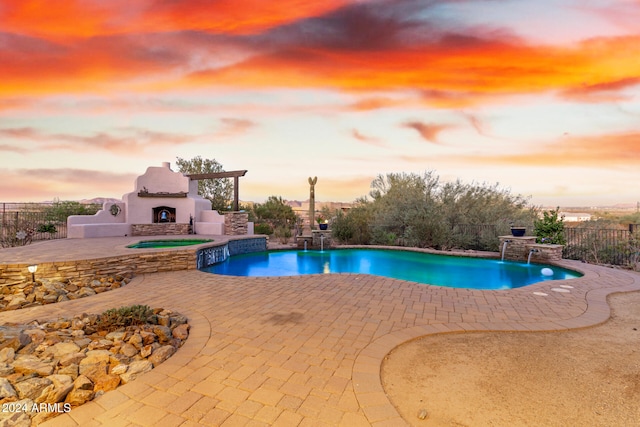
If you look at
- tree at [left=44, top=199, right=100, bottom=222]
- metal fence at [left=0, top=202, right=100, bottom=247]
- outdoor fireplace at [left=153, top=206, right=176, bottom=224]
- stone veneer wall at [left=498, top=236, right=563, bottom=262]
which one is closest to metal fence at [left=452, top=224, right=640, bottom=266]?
stone veneer wall at [left=498, top=236, right=563, bottom=262]

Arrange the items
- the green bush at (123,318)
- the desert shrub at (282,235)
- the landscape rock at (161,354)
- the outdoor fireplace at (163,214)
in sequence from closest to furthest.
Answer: the landscape rock at (161,354) < the green bush at (123,318) < the outdoor fireplace at (163,214) < the desert shrub at (282,235)

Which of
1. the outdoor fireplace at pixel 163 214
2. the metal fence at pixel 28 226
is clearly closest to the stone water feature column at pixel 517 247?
the outdoor fireplace at pixel 163 214

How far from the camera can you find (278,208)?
2031 centimetres

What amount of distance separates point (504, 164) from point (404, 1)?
982 cm

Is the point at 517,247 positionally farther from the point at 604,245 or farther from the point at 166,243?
the point at 166,243

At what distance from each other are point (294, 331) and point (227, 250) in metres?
8.64

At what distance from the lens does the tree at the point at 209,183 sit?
70.7 ft

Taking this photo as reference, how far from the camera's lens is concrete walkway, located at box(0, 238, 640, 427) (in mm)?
2162

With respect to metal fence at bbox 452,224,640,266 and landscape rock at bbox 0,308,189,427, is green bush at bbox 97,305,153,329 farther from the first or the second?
metal fence at bbox 452,224,640,266

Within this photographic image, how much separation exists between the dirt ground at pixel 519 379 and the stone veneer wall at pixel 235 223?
12.3 m

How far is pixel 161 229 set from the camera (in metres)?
14.7

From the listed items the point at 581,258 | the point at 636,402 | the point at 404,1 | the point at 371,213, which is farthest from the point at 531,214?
the point at 636,402

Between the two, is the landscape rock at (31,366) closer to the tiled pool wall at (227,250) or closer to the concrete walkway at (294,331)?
the concrete walkway at (294,331)

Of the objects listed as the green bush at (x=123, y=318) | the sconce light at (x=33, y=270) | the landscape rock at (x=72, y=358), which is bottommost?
the landscape rock at (x=72, y=358)
